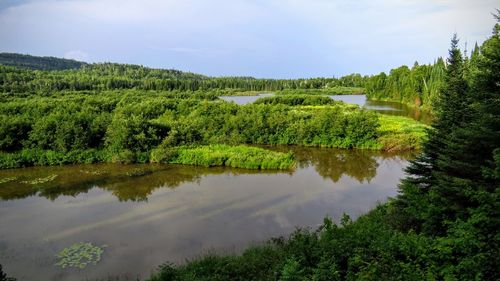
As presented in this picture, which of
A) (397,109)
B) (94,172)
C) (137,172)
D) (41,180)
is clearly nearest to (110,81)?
(397,109)

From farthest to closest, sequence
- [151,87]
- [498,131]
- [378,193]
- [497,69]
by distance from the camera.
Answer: [151,87]
[378,193]
[497,69]
[498,131]

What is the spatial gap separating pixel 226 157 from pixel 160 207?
1080 cm

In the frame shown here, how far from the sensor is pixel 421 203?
1351 cm

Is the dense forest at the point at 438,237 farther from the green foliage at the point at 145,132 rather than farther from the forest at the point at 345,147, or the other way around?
the green foliage at the point at 145,132

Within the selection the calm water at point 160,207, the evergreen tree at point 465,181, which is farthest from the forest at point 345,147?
the calm water at point 160,207

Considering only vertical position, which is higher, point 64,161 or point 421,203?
point 421,203

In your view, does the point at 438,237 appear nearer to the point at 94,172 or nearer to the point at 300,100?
the point at 94,172

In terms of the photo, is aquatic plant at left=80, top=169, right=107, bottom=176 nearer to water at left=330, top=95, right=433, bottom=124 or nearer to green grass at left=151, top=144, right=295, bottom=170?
green grass at left=151, top=144, right=295, bottom=170

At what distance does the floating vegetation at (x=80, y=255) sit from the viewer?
56.7 feet

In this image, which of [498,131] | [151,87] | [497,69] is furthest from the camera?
[151,87]

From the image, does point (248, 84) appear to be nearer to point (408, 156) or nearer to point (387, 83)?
point (387, 83)

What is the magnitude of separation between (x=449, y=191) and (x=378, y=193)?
14.4 meters

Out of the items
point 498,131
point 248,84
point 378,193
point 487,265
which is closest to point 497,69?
point 498,131

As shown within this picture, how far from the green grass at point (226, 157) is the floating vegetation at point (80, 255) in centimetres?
1617
